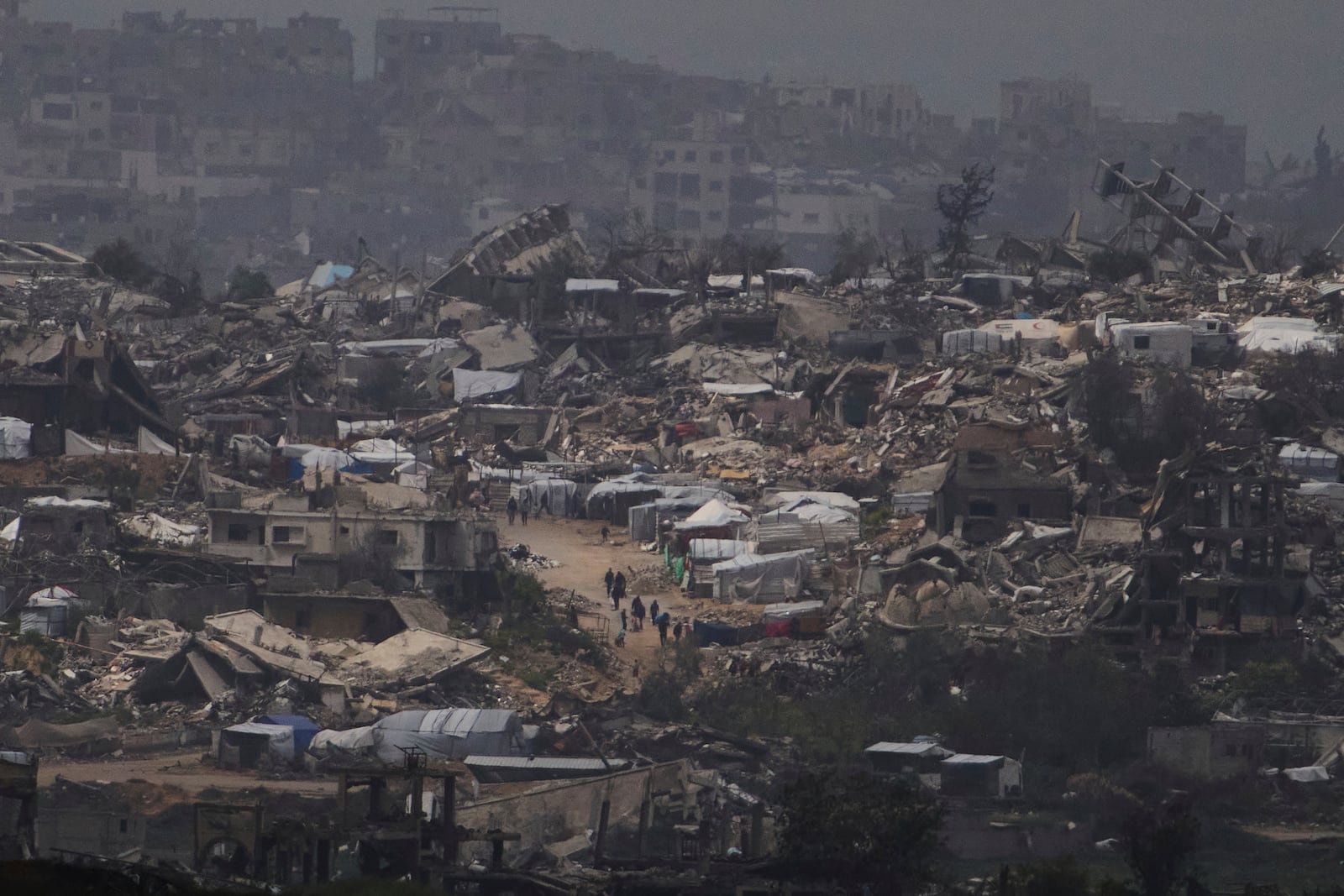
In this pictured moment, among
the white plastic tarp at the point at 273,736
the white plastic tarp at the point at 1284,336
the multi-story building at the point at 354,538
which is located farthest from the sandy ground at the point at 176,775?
the white plastic tarp at the point at 1284,336

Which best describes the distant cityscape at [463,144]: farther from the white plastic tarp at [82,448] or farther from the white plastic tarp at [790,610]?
the white plastic tarp at [790,610]

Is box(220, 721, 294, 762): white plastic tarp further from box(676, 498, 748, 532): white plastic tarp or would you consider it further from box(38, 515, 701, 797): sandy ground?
box(676, 498, 748, 532): white plastic tarp

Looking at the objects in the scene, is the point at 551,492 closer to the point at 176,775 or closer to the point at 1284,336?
the point at 1284,336

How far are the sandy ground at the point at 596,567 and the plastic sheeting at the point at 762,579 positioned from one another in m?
0.39

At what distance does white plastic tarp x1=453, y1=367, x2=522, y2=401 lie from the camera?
4284cm

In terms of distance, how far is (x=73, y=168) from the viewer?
101750 mm

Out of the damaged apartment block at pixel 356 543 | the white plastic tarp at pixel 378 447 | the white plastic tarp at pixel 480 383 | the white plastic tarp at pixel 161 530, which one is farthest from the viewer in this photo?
the white plastic tarp at pixel 480 383

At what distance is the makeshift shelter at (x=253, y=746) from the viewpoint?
79.2 ft

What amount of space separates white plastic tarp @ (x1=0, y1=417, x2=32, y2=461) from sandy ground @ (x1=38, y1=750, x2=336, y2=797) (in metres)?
11.2

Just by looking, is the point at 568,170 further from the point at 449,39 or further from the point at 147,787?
the point at 147,787

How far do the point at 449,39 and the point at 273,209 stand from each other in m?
23.2

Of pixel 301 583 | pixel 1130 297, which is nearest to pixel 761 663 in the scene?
pixel 301 583

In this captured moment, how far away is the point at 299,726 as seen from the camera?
24.7 meters

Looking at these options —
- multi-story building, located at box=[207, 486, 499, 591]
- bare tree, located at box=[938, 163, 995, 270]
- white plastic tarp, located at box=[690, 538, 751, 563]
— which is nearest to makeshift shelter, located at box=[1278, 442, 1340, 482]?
white plastic tarp, located at box=[690, 538, 751, 563]
